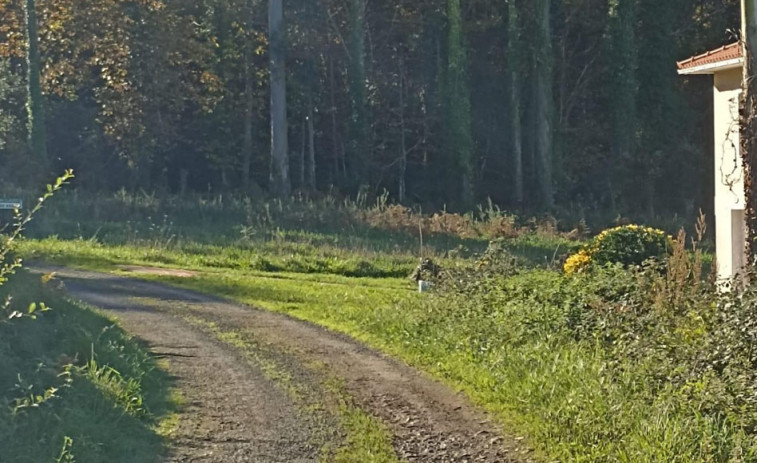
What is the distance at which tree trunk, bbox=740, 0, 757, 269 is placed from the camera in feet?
43.7

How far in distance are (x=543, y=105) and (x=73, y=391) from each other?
40.8 metres

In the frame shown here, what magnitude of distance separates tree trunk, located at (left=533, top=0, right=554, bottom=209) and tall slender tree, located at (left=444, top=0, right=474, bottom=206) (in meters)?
2.92

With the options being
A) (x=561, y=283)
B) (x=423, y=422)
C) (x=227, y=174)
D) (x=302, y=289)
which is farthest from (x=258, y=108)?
(x=423, y=422)

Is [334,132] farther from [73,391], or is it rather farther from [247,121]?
[73,391]

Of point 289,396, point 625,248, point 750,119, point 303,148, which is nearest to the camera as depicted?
point 289,396

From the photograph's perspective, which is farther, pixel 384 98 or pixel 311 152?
pixel 384 98

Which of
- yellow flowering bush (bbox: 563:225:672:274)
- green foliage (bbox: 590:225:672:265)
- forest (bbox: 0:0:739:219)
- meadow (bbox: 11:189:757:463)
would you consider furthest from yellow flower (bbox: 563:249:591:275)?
forest (bbox: 0:0:739:219)

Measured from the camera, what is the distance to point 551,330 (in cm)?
→ 1361

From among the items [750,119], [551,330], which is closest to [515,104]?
[750,119]

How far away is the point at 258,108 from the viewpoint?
51.0 meters

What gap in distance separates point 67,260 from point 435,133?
27.3 metres

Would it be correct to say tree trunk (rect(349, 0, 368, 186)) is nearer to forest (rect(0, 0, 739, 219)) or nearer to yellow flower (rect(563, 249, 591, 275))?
forest (rect(0, 0, 739, 219))

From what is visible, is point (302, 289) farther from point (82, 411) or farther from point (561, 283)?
point (82, 411)

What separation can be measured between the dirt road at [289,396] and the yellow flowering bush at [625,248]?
4980 mm
